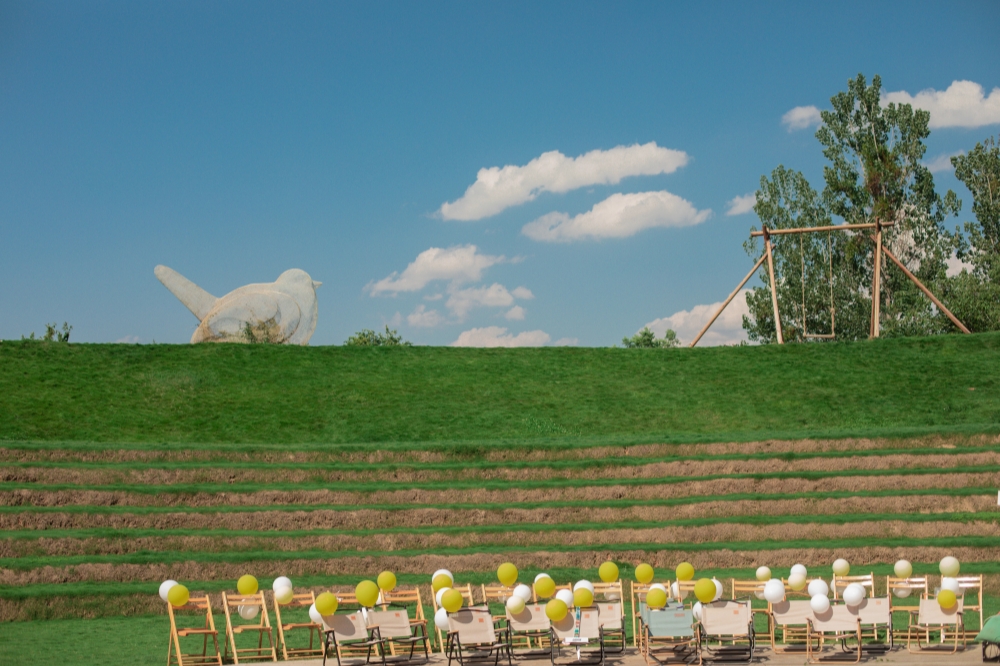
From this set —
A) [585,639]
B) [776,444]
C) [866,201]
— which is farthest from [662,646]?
[866,201]

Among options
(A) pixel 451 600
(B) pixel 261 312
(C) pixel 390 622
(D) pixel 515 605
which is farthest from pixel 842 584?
(B) pixel 261 312

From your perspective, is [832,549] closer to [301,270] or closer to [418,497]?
[418,497]

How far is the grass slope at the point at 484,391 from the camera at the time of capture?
81.6ft

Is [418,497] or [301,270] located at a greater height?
[301,270]

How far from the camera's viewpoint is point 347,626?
10.7m

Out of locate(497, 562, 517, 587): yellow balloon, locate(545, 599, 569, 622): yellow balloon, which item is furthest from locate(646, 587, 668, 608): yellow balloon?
locate(497, 562, 517, 587): yellow balloon

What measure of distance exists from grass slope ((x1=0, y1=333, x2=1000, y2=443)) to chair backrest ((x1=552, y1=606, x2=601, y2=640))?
11876mm

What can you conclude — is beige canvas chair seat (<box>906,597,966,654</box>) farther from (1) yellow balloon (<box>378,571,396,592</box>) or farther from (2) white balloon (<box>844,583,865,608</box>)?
(1) yellow balloon (<box>378,571,396,592</box>)

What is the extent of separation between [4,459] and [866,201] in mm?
38042

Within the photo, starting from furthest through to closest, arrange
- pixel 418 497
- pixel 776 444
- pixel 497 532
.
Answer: pixel 776 444
pixel 418 497
pixel 497 532

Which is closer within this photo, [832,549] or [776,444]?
[832,549]

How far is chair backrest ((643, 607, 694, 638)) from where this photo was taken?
10617 mm

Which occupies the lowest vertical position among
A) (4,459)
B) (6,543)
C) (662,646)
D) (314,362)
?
(662,646)

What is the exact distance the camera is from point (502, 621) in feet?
40.7
